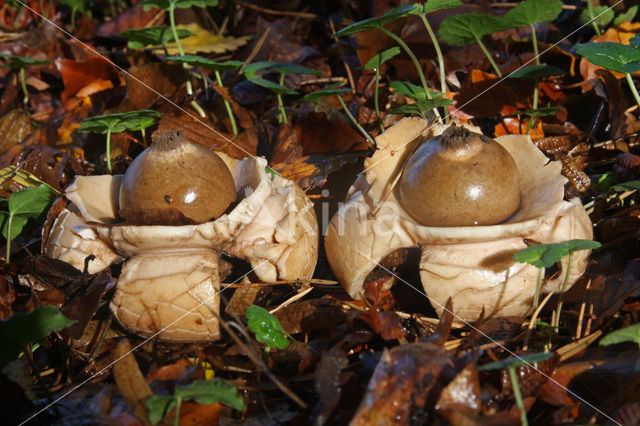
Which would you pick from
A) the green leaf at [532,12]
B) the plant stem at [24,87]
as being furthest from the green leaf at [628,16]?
the plant stem at [24,87]

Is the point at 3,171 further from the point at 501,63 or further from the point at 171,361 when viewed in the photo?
the point at 501,63

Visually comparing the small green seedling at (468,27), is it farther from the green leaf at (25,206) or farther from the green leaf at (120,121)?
the green leaf at (25,206)

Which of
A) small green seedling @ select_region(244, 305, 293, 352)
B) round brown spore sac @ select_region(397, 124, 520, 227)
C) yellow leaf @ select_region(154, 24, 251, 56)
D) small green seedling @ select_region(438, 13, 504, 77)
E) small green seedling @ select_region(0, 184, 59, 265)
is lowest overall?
small green seedling @ select_region(244, 305, 293, 352)

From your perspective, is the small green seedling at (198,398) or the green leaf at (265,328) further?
the green leaf at (265,328)

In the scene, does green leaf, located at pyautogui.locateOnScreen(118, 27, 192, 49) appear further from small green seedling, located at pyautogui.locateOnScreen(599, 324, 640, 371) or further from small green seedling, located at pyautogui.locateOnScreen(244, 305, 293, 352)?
small green seedling, located at pyautogui.locateOnScreen(599, 324, 640, 371)

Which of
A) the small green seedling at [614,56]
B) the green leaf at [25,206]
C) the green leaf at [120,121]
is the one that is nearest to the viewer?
the small green seedling at [614,56]

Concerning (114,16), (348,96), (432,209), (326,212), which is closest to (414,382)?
(432,209)

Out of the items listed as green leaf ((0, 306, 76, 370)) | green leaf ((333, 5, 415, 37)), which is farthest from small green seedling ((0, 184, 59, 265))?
green leaf ((333, 5, 415, 37))
